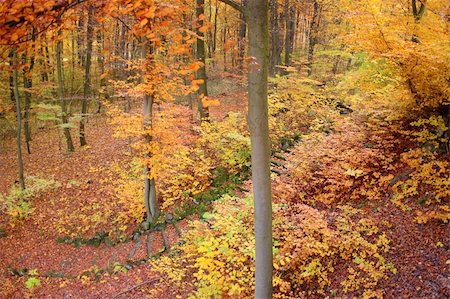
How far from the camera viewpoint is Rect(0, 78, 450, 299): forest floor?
20.9 ft

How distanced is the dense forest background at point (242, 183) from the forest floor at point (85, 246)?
0.04 m

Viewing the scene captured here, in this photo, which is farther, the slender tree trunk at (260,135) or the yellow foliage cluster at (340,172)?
the yellow foliage cluster at (340,172)

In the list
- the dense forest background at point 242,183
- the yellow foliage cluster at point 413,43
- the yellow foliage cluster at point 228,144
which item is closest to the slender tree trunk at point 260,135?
the dense forest background at point 242,183

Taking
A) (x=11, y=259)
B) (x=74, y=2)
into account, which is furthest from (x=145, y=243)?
(x=74, y=2)

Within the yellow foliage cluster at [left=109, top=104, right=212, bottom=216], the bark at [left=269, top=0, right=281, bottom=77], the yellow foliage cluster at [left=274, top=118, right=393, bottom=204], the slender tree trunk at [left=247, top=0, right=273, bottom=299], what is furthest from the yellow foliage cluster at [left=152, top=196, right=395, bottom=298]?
the bark at [left=269, top=0, right=281, bottom=77]

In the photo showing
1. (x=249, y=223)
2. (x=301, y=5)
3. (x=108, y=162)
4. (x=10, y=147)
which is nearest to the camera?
(x=249, y=223)

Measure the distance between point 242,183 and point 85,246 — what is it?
590 cm

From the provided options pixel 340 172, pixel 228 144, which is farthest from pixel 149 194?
pixel 340 172

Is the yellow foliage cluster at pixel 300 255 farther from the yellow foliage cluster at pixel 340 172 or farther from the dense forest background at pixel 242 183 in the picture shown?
the yellow foliage cluster at pixel 340 172

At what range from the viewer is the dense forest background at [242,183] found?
17.9 ft

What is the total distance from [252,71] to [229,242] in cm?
403

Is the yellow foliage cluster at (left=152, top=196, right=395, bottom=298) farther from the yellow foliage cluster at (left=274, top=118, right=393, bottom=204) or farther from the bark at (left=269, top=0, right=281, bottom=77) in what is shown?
the bark at (left=269, top=0, right=281, bottom=77)

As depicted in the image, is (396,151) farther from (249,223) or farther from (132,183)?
(132,183)

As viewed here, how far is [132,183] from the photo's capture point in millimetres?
13438
